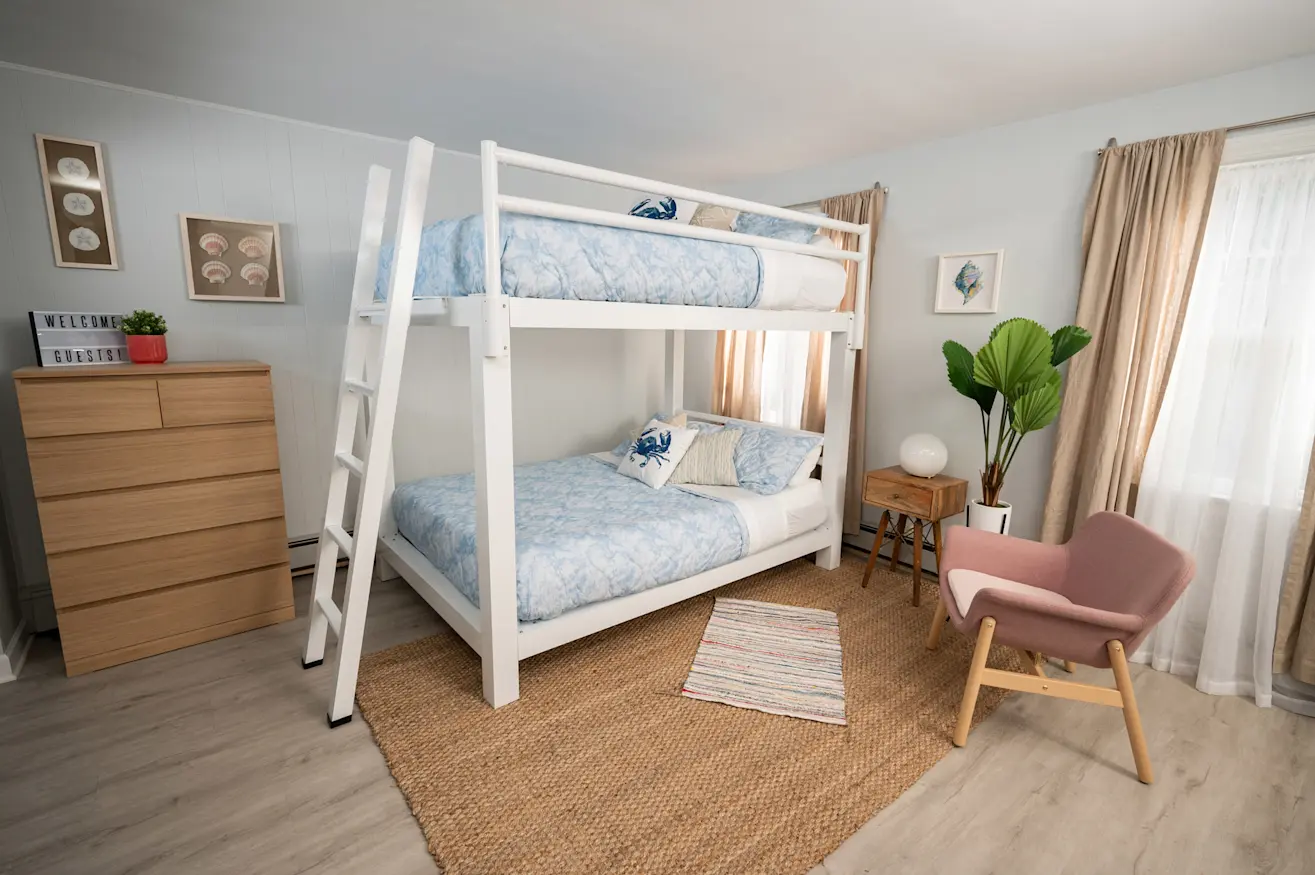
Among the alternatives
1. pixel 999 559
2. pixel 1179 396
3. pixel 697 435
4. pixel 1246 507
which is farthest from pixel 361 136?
pixel 1246 507

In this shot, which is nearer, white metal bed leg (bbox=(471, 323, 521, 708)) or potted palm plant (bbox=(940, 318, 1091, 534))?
white metal bed leg (bbox=(471, 323, 521, 708))

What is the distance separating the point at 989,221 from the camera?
2.99 m

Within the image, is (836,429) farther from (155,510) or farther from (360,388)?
(155,510)

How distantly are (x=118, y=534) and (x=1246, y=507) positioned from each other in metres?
4.43

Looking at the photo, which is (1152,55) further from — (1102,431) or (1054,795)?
(1054,795)

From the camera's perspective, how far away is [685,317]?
2320 mm

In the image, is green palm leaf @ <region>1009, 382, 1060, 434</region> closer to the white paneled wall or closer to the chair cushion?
the chair cushion

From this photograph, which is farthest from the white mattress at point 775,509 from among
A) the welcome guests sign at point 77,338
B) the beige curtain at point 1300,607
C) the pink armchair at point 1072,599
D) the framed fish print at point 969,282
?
the welcome guests sign at point 77,338

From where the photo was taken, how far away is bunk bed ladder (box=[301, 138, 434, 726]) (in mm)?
1939

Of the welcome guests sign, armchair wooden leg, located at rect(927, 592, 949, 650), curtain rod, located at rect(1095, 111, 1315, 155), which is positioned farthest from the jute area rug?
curtain rod, located at rect(1095, 111, 1315, 155)

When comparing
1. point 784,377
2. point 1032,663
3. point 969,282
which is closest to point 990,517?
point 1032,663

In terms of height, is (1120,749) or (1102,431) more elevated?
(1102,431)

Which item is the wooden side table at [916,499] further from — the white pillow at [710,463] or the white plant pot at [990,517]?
the white pillow at [710,463]

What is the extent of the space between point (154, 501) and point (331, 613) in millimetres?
926
